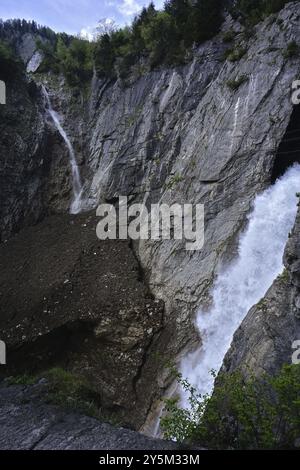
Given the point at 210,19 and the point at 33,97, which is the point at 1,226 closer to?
the point at 33,97

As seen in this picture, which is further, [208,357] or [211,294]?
[211,294]

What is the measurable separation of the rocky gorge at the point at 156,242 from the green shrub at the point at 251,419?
1777 mm

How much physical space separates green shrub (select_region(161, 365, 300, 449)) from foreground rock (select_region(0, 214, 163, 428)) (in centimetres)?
638

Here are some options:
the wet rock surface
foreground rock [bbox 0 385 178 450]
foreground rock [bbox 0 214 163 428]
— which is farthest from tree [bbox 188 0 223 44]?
foreground rock [bbox 0 385 178 450]

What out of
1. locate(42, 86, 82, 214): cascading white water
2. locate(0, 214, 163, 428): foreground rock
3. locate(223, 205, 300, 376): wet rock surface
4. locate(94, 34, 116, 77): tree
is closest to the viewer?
locate(223, 205, 300, 376): wet rock surface

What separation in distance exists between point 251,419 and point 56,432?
4183mm

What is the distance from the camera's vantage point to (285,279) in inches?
403

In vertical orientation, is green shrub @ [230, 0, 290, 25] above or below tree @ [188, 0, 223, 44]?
below

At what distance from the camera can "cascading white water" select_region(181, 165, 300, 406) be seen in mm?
13203

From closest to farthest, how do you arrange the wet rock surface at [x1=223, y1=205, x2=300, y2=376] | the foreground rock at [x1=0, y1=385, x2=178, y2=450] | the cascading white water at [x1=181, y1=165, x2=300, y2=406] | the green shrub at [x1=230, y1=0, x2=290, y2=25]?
the foreground rock at [x1=0, y1=385, x2=178, y2=450] < the wet rock surface at [x1=223, y1=205, x2=300, y2=376] < the cascading white water at [x1=181, y1=165, x2=300, y2=406] < the green shrub at [x1=230, y1=0, x2=290, y2=25]

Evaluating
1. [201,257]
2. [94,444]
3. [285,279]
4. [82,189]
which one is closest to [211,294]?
[201,257]

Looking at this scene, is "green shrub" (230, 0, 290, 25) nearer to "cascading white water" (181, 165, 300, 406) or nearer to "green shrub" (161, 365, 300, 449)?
"cascading white water" (181, 165, 300, 406)

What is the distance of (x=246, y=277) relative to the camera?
1373cm
